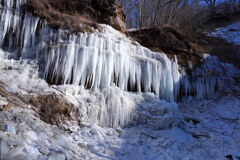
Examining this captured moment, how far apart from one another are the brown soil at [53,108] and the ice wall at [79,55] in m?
0.82

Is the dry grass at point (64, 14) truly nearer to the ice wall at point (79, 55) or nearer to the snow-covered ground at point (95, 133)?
the ice wall at point (79, 55)

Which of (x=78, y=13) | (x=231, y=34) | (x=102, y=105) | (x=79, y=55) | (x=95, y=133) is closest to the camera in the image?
(x=95, y=133)

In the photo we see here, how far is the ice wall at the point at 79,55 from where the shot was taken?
257 inches

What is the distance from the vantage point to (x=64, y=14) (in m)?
7.95

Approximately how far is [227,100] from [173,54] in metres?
3.02

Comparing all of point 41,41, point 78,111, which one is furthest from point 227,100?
point 41,41

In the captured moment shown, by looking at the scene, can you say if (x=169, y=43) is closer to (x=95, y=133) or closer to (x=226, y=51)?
(x=226, y=51)

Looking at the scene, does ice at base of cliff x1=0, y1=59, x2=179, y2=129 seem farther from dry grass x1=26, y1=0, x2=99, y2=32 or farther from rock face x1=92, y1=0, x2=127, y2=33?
rock face x1=92, y1=0, x2=127, y2=33

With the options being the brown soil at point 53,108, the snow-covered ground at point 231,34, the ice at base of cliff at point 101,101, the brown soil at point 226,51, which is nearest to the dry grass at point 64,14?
the ice at base of cliff at point 101,101

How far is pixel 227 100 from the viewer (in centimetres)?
921

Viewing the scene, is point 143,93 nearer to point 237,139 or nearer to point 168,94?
point 168,94

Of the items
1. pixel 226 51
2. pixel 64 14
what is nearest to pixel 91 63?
pixel 64 14

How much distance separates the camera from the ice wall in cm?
653

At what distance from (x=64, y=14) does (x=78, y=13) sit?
1104 millimetres
